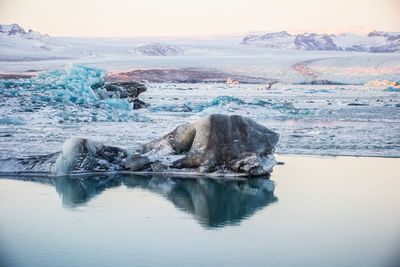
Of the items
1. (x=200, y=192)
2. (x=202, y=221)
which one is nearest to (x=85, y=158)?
(x=200, y=192)

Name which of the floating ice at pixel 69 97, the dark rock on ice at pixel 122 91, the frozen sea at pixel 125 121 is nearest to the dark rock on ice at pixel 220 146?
the frozen sea at pixel 125 121

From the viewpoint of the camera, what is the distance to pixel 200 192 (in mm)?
6305

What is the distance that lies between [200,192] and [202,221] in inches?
50.6

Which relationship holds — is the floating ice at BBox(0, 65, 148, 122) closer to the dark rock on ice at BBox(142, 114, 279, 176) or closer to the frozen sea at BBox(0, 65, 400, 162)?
the frozen sea at BBox(0, 65, 400, 162)

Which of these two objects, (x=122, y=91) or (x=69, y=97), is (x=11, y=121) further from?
(x=122, y=91)

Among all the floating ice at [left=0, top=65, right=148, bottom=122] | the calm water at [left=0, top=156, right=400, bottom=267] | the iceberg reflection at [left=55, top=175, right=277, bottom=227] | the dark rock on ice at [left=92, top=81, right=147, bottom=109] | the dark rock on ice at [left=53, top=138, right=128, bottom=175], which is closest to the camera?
the calm water at [left=0, top=156, right=400, bottom=267]

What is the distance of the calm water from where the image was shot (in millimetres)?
4043

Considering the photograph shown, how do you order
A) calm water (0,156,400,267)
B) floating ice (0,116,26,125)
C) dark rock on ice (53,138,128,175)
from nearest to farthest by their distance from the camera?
calm water (0,156,400,267) → dark rock on ice (53,138,128,175) → floating ice (0,116,26,125)

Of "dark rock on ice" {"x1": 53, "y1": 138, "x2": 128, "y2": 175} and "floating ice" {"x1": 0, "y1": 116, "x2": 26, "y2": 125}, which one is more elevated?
"dark rock on ice" {"x1": 53, "y1": 138, "x2": 128, "y2": 175}

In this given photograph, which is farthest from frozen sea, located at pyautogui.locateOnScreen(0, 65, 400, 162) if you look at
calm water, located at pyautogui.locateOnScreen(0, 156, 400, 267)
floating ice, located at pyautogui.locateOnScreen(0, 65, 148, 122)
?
calm water, located at pyautogui.locateOnScreen(0, 156, 400, 267)

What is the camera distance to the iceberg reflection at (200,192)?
5.38 meters

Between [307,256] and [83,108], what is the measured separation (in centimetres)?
1191

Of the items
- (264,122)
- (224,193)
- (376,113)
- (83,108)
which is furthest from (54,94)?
(224,193)

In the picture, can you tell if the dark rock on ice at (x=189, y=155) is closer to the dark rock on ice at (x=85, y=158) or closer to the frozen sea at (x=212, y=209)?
the dark rock on ice at (x=85, y=158)
